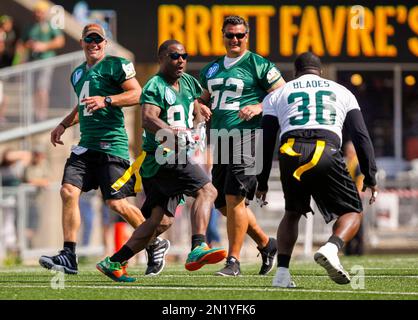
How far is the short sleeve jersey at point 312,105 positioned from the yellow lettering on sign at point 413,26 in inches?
527

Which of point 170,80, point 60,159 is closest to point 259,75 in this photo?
point 170,80

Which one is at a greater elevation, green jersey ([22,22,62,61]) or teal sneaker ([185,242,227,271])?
green jersey ([22,22,62,61])

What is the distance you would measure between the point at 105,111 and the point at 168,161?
1138mm

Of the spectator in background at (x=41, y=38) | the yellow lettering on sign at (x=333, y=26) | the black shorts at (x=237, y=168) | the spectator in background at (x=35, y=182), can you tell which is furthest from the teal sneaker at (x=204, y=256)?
the yellow lettering on sign at (x=333, y=26)

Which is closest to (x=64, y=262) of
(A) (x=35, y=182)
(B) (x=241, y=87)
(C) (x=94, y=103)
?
(C) (x=94, y=103)

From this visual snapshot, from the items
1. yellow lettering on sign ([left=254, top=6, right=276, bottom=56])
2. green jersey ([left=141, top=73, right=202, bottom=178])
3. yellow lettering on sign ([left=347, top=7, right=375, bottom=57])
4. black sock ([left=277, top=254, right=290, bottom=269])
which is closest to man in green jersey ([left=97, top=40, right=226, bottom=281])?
green jersey ([left=141, top=73, right=202, bottom=178])

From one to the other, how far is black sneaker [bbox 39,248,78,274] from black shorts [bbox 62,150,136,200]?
0.59 m

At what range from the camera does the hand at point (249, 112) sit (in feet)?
32.3

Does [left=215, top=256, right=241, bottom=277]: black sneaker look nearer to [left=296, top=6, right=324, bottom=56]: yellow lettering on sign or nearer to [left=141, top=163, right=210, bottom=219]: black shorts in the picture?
[left=141, top=163, right=210, bottom=219]: black shorts

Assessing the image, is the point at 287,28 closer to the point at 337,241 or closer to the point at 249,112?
the point at 249,112

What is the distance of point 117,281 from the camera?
30.5 feet

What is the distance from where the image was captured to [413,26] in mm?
21734

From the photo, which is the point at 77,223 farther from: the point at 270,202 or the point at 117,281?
the point at 270,202

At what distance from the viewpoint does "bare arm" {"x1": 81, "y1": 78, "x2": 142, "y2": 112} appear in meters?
9.98
